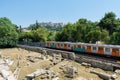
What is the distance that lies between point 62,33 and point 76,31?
23.5ft

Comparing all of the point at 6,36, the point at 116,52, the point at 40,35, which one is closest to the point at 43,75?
the point at 116,52

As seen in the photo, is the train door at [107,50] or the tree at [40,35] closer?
the train door at [107,50]

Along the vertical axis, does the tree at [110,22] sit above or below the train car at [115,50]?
above

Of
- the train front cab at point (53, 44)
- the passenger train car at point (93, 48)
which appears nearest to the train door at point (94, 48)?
the passenger train car at point (93, 48)

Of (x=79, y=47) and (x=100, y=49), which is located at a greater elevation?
(x=79, y=47)

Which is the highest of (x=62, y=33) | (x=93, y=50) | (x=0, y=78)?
(x=62, y=33)

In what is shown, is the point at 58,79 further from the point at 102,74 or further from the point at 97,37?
the point at 97,37

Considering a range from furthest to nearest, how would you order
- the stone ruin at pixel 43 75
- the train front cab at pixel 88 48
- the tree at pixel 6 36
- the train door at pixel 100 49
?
the tree at pixel 6 36 < the train front cab at pixel 88 48 < the train door at pixel 100 49 < the stone ruin at pixel 43 75

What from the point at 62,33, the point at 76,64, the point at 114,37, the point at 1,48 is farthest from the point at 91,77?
the point at 1,48

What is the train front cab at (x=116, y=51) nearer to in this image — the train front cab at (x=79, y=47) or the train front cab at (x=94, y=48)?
the train front cab at (x=94, y=48)

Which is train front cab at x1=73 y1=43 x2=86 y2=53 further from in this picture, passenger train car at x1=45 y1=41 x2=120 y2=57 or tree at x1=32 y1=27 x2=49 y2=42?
tree at x1=32 y1=27 x2=49 y2=42

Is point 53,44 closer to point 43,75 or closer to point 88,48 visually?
point 88,48

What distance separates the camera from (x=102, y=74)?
23.2 meters

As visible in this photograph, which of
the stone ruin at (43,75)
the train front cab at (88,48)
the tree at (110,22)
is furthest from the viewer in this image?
the tree at (110,22)
